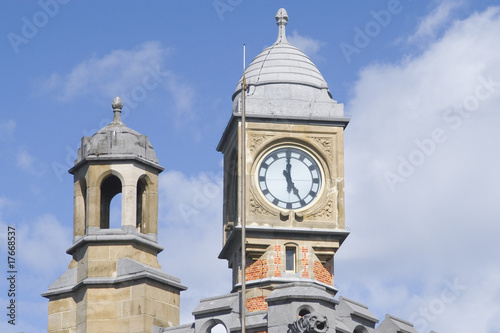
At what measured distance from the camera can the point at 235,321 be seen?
7388cm

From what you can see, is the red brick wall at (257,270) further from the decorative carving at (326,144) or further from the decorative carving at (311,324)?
the decorative carving at (311,324)

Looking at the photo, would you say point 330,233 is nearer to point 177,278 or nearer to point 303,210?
point 303,210

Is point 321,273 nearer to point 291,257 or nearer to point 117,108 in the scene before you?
point 291,257

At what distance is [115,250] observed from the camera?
7800 centimetres

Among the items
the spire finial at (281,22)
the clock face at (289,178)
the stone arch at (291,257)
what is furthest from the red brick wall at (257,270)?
the spire finial at (281,22)

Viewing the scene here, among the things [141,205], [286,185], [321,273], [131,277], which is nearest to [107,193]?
[141,205]

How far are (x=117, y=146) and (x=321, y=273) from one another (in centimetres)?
950

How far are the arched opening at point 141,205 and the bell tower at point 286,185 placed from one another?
13.0 ft

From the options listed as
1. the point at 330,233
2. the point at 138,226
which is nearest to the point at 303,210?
the point at 330,233

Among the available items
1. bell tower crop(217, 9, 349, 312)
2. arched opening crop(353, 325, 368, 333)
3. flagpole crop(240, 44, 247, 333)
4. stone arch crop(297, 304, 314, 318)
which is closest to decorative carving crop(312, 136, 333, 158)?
bell tower crop(217, 9, 349, 312)

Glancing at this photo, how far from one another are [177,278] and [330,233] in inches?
289

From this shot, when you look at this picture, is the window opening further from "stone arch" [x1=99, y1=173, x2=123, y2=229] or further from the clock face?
"stone arch" [x1=99, y1=173, x2=123, y2=229]

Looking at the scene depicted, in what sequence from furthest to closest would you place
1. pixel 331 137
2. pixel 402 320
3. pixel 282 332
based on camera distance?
pixel 331 137, pixel 402 320, pixel 282 332

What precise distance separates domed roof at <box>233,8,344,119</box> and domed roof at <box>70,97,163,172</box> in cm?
513
